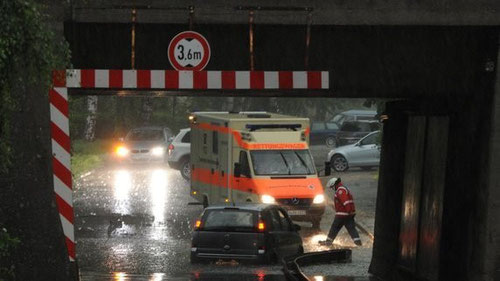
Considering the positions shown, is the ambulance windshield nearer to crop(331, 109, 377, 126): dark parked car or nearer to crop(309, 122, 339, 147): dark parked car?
crop(331, 109, 377, 126): dark parked car

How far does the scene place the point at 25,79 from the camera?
386 inches

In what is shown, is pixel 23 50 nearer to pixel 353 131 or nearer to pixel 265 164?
pixel 265 164

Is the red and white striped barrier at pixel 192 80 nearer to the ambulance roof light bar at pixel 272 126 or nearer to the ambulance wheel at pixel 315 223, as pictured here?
the ambulance roof light bar at pixel 272 126

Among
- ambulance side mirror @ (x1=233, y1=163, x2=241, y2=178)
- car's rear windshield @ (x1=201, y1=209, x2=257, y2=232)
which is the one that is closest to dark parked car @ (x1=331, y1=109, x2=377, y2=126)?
ambulance side mirror @ (x1=233, y1=163, x2=241, y2=178)

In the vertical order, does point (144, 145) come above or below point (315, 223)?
above

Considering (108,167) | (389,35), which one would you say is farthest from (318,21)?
(108,167)

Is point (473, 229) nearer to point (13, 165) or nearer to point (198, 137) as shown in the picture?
point (13, 165)

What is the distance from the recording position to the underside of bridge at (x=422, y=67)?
13.5 meters

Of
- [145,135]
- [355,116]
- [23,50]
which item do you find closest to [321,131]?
[355,116]

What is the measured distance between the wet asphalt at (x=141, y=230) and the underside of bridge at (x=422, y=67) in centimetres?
465

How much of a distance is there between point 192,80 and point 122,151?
39.1m

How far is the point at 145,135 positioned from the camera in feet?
169

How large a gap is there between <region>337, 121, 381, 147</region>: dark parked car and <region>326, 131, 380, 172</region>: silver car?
716 centimetres

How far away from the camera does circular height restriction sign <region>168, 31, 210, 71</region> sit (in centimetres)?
1319
